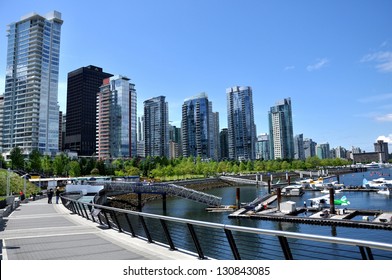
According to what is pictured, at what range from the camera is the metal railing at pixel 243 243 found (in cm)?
559

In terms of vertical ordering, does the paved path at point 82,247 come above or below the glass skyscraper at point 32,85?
below

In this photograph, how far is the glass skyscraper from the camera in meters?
145

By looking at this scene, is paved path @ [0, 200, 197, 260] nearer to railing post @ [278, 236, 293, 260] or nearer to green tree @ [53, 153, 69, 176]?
railing post @ [278, 236, 293, 260]

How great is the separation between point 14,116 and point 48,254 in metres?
163

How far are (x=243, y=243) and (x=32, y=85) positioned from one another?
146m

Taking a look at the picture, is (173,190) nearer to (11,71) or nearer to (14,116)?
(14,116)

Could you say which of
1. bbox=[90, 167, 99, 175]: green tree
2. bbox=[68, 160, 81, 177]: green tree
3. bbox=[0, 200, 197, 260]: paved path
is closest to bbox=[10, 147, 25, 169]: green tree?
bbox=[68, 160, 81, 177]: green tree

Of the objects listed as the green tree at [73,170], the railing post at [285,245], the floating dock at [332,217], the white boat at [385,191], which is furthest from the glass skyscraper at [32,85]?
the railing post at [285,245]

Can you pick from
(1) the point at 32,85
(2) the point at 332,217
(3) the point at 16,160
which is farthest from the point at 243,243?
(1) the point at 32,85

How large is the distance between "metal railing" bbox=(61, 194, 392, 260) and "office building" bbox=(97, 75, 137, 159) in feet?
463

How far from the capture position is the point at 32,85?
477ft

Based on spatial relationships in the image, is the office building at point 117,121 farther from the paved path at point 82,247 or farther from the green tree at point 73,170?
the paved path at point 82,247

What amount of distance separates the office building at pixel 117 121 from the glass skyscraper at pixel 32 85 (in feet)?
123

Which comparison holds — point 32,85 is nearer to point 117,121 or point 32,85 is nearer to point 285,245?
point 117,121
